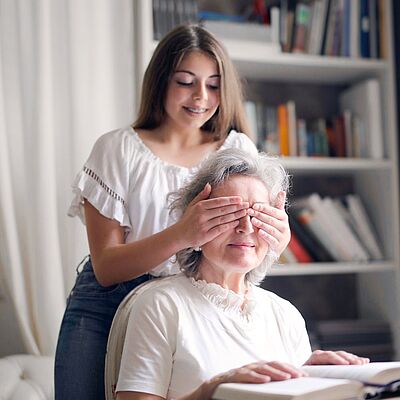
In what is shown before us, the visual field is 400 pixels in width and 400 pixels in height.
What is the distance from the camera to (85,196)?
170cm

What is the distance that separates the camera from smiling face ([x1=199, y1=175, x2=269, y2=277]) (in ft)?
4.59

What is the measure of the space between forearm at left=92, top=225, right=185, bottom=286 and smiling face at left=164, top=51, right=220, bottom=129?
1.16 ft

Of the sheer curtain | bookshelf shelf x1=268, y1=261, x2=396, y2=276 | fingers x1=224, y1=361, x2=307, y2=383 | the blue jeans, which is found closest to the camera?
fingers x1=224, y1=361, x2=307, y2=383

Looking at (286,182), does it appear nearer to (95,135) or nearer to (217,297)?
(217,297)

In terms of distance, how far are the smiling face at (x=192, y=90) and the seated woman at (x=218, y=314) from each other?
29 cm

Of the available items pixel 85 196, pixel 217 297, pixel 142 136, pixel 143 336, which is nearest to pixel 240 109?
pixel 142 136

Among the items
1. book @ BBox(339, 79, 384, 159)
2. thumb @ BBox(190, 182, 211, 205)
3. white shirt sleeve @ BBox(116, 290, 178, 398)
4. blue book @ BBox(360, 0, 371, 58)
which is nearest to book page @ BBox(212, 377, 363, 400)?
white shirt sleeve @ BBox(116, 290, 178, 398)

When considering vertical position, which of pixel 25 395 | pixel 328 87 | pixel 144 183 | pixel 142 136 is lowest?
pixel 25 395

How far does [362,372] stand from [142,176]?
733mm

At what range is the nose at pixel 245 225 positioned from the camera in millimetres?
1395

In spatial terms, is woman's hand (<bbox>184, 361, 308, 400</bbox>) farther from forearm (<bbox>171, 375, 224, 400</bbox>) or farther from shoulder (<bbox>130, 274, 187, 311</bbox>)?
shoulder (<bbox>130, 274, 187, 311</bbox>)

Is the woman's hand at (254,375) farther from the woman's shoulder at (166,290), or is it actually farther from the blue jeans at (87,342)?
the blue jeans at (87,342)

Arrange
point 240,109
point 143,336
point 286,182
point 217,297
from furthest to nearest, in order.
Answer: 1. point 240,109
2. point 286,182
3. point 217,297
4. point 143,336

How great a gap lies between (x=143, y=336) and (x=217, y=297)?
180mm
